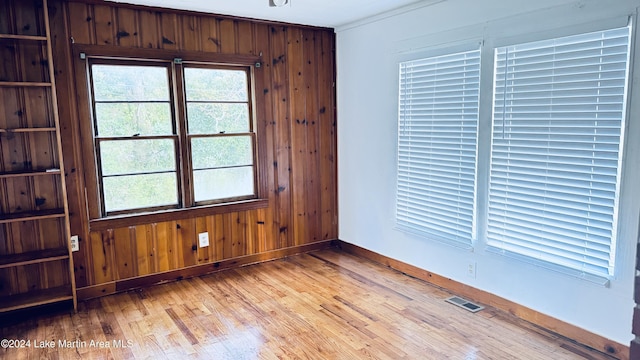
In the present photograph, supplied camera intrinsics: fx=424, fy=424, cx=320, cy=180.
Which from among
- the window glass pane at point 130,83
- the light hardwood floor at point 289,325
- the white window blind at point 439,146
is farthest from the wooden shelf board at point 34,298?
the white window blind at point 439,146

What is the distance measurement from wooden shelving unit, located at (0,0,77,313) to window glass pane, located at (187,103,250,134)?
3.52 feet

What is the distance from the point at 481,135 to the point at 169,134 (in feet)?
8.38

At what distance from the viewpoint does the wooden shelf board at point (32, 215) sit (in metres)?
2.96

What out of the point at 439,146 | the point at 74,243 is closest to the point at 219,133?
the point at 74,243

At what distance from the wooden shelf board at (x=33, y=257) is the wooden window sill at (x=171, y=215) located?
29 centimetres

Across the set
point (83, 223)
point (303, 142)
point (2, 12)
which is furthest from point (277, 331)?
point (2, 12)

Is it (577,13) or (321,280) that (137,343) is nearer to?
(321,280)

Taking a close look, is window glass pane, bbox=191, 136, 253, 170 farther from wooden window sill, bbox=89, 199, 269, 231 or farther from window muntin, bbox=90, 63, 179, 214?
wooden window sill, bbox=89, 199, 269, 231

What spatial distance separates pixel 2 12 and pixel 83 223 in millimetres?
1613

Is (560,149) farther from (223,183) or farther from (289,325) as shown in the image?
(223,183)

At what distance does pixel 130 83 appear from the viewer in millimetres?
3492

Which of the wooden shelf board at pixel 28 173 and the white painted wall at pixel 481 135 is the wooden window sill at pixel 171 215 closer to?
the wooden shelf board at pixel 28 173

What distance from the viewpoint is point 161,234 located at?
12.2 ft

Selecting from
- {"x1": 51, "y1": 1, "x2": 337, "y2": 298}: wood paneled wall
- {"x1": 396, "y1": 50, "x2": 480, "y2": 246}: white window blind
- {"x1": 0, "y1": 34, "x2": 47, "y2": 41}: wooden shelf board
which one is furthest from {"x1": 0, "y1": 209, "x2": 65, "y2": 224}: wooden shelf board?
{"x1": 396, "y1": 50, "x2": 480, "y2": 246}: white window blind
